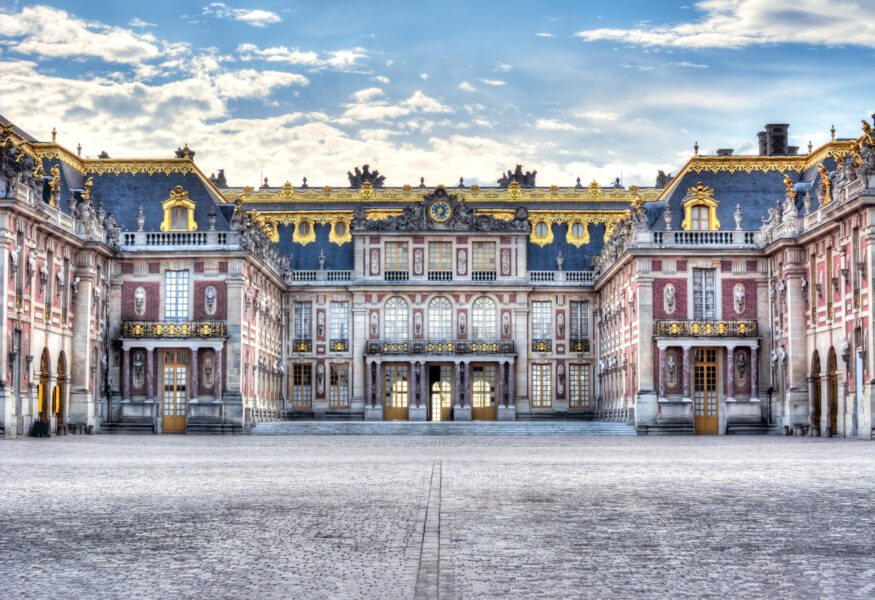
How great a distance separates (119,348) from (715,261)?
25.8 meters

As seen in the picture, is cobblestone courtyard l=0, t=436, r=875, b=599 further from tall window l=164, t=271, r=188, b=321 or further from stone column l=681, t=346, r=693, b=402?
tall window l=164, t=271, r=188, b=321

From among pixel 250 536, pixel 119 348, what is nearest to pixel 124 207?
pixel 119 348

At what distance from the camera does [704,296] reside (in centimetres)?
5012

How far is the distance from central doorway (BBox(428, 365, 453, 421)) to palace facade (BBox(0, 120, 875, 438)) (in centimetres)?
11

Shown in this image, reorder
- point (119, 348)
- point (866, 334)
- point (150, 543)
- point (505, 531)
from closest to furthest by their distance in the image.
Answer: point (150, 543) → point (505, 531) → point (866, 334) → point (119, 348)

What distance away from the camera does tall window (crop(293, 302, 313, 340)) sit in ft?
208

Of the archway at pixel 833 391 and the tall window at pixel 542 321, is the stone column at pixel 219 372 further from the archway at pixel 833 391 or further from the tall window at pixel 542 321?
the archway at pixel 833 391

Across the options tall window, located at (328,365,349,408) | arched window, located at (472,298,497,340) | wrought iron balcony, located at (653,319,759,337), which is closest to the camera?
wrought iron balcony, located at (653,319,759,337)

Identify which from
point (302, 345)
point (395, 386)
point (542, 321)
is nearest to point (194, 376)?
point (302, 345)

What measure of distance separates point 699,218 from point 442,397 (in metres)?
18.0

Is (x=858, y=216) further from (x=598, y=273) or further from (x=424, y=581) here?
(x=424, y=581)

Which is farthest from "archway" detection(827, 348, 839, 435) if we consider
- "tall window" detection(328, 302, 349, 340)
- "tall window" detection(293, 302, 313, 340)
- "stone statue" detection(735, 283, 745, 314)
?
"tall window" detection(293, 302, 313, 340)

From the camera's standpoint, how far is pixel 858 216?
38.6m

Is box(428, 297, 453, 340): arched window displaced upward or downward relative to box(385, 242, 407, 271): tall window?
downward
